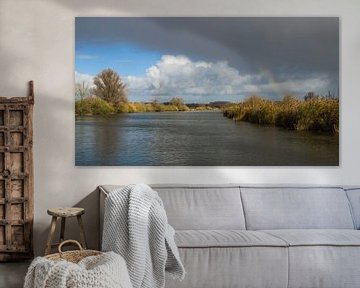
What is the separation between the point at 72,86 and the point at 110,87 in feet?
1.09

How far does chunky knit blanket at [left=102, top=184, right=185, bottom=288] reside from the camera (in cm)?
321

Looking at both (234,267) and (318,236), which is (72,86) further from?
(318,236)

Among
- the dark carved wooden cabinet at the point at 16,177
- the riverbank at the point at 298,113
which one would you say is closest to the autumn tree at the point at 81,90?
the dark carved wooden cabinet at the point at 16,177

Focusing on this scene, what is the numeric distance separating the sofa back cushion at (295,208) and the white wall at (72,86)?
0.26 m

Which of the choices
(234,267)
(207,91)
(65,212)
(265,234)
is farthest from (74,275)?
(207,91)

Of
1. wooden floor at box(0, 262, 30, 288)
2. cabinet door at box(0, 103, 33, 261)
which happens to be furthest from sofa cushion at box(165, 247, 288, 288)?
cabinet door at box(0, 103, 33, 261)

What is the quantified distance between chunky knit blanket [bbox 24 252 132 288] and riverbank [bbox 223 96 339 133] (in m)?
2.19

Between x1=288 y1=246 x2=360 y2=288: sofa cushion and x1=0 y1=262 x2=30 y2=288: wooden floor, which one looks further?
x1=0 y1=262 x2=30 y2=288: wooden floor

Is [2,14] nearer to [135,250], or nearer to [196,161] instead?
[196,161]

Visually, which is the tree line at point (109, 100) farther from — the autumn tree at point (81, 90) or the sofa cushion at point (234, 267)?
the sofa cushion at point (234, 267)

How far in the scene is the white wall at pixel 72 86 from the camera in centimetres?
435

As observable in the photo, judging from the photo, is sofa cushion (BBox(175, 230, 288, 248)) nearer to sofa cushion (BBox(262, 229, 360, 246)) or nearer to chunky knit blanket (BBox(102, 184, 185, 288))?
sofa cushion (BBox(262, 229, 360, 246))

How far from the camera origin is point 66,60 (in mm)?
4391

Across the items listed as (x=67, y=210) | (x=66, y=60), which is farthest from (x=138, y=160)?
(x=66, y=60)
